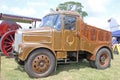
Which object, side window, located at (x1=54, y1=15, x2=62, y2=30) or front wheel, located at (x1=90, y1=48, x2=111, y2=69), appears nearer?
side window, located at (x1=54, y1=15, x2=62, y2=30)

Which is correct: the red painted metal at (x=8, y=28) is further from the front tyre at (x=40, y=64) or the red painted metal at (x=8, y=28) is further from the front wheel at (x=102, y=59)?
the front wheel at (x=102, y=59)

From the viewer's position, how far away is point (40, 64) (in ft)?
23.4

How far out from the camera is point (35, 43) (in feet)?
23.5

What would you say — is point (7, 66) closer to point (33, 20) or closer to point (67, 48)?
point (67, 48)

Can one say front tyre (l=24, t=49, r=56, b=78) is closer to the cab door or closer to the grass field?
the grass field

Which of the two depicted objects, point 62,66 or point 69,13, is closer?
point 69,13

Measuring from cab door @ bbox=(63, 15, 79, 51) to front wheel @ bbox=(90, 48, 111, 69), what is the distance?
123 cm

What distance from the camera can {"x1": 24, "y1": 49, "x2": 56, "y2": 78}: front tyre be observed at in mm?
6969

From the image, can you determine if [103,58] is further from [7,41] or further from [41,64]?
[7,41]

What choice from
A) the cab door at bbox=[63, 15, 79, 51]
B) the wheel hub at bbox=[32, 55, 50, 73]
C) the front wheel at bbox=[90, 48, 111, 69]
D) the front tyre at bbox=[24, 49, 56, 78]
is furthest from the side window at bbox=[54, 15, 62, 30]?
the front wheel at bbox=[90, 48, 111, 69]

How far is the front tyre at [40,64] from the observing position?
697 cm

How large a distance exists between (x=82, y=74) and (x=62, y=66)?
151cm

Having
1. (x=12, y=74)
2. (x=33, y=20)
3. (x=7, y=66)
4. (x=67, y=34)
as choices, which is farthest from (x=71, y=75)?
(x=33, y=20)

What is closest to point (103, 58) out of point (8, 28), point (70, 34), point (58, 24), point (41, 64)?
point (70, 34)
